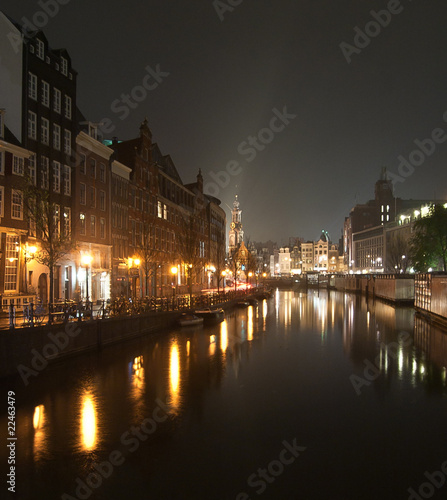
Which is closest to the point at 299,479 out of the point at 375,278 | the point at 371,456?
the point at 371,456

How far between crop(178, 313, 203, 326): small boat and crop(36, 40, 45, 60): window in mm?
23878

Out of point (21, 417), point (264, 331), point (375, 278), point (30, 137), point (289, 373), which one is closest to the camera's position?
point (21, 417)

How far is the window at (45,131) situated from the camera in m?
35.8

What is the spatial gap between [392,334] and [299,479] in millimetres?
30718

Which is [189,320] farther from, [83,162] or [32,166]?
[32,166]

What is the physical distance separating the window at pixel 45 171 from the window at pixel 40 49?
25.8 ft

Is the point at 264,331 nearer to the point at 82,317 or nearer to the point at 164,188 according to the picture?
the point at 82,317

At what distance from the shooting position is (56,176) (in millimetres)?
37500

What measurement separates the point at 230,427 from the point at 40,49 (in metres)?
33.1

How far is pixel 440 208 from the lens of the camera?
213 feet

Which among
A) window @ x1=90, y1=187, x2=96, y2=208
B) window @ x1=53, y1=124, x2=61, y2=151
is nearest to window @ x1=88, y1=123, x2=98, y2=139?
window @ x1=90, y1=187, x2=96, y2=208

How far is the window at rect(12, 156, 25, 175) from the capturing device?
3162 centimetres

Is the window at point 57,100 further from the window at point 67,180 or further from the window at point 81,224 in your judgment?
the window at point 81,224

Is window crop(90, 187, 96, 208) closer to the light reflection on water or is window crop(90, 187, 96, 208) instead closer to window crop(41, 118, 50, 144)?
window crop(41, 118, 50, 144)
